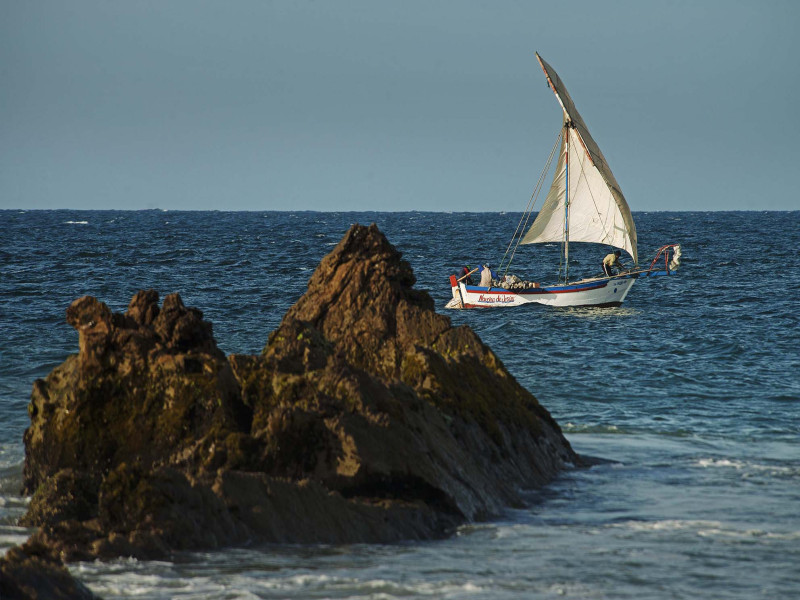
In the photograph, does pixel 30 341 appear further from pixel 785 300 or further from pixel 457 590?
pixel 785 300

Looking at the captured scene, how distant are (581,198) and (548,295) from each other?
16.9 ft

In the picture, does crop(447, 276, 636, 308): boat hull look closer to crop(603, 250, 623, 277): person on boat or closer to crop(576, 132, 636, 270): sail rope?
crop(603, 250, 623, 277): person on boat

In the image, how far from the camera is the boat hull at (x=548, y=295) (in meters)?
37.4

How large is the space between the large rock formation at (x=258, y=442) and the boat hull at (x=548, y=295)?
2437cm

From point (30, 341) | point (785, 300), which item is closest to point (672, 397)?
point (30, 341)

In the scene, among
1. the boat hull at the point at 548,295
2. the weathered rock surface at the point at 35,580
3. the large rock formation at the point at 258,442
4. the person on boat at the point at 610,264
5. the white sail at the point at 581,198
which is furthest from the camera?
the person on boat at the point at 610,264

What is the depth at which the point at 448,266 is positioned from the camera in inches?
2144

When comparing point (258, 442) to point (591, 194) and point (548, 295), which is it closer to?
point (548, 295)

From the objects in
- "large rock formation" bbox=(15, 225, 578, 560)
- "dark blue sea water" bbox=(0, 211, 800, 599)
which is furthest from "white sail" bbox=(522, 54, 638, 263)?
"large rock formation" bbox=(15, 225, 578, 560)

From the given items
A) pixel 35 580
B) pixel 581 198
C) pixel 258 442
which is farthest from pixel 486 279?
pixel 35 580

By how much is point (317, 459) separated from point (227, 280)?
106 ft

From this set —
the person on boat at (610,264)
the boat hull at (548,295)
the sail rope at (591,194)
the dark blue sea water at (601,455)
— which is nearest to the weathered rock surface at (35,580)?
the dark blue sea water at (601,455)

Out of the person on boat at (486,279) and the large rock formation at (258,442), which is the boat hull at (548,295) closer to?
the person on boat at (486,279)

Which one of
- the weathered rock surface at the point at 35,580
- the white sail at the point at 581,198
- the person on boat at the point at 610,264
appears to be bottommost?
the weathered rock surface at the point at 35,580
